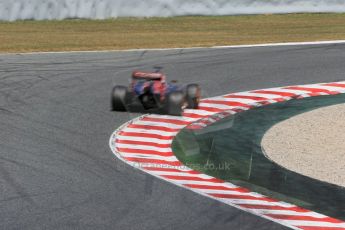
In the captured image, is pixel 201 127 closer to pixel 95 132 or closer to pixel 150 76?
pixel 150 76

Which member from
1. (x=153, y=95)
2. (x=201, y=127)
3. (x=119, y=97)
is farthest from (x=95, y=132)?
(x=201, y=127)

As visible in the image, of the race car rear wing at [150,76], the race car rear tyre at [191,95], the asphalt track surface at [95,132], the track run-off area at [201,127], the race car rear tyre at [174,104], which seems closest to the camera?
the asphalt track surface at [95,132]

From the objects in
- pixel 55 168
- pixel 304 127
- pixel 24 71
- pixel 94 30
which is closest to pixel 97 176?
pixel 55 168

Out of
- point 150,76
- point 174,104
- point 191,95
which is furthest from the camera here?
point 191,95

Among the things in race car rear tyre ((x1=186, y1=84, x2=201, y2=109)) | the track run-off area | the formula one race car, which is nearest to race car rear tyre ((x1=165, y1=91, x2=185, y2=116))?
the formula one race car

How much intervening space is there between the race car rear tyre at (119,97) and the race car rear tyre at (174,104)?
89 centimetres

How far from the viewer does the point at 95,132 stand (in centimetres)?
1606

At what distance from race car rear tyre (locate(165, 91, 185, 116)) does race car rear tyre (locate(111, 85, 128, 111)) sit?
886mm

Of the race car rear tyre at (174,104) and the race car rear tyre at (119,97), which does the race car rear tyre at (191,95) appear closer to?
the race car rear tyre at (174,104)

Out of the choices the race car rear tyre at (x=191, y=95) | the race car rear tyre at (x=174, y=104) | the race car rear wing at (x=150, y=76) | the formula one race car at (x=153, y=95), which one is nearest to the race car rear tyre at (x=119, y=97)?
the formula one race car at (x=153, y=95)

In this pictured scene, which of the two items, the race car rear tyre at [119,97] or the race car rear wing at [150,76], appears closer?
the race car rear wing at [150,76]

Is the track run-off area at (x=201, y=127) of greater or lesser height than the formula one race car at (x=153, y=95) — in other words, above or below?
below

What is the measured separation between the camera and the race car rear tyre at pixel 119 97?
15898 mm

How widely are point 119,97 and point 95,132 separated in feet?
2.72
